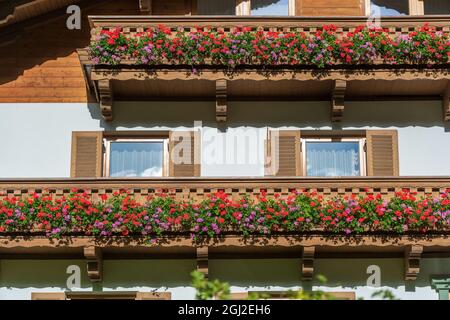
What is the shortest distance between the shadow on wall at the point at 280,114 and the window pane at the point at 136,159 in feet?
1.29

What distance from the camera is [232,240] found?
64.0 ft

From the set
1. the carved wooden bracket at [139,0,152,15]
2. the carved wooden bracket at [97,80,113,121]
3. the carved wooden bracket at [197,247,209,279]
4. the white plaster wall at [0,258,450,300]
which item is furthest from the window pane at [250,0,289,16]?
the carved wooden bracket at [197,247,209,279]

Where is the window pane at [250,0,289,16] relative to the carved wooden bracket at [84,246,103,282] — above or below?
above

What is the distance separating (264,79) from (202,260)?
370 cm

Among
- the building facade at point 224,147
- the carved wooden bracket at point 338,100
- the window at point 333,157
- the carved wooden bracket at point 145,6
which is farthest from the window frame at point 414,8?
the carved wooden bracket at point 145,6

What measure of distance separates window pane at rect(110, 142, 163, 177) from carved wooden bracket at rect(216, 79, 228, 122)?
1.33m

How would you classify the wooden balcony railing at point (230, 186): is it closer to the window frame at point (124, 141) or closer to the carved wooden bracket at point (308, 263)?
the carved wooden bracket at point (308, 263)

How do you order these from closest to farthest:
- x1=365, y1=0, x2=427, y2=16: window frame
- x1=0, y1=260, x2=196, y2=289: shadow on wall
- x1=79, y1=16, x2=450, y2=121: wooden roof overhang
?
1. x1=0, y1=260, x2=196, y2=289: shadow on wall
2. x1=79, y1=16, x2=450, y2=121: wooden roof overhang
3. x1=365, y1=0, x2=427, y2=16: window frame

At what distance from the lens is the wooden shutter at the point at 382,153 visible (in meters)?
21.5

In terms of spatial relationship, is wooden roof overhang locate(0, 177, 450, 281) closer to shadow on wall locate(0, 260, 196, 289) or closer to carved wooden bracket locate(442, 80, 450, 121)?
shadow on wall locate(0, 260, 196, 289)

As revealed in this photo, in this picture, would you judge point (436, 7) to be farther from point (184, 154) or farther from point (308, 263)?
point (308, 263)

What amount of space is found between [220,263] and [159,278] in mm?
1154

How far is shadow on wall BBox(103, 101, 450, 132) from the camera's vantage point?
21906 millimetres
